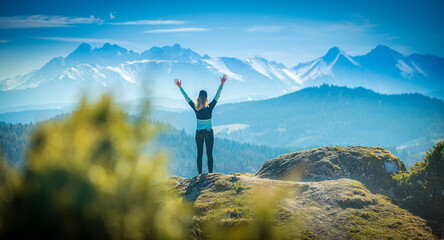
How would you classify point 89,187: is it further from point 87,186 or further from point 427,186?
point 427,186

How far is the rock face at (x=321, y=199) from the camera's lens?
852 cm

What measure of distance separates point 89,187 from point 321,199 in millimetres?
9702

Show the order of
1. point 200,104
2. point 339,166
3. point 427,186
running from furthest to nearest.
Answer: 1. point 339,166
2. point 200,104
3. point 427,186

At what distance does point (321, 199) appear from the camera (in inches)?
407

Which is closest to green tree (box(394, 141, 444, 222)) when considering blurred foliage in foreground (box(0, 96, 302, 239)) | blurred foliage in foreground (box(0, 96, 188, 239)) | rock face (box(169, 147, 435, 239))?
rock face (box(169, 147, 435, 239))

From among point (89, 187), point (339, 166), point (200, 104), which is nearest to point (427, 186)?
point (339, 166)

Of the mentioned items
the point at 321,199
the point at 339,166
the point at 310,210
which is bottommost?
the point at 310,210

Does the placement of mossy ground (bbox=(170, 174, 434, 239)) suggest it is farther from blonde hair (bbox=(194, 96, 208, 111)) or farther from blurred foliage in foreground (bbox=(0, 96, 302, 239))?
blurred foliage in foreground (bbox=(0, 96, 302, 239))

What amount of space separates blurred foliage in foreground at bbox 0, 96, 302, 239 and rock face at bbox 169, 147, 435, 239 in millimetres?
5149

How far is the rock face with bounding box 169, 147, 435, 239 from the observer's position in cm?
852

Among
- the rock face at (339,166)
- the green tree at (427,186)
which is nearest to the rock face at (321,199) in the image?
the rock face at (339,166)

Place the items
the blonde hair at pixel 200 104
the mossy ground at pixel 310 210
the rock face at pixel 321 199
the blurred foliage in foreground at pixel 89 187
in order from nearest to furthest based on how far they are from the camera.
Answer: the blurred foliage in foreground at pixel 89 187, the mossy ground at pixel 310 210, the rock face at pixel 321 199, the blonde hair at pixel 200 104

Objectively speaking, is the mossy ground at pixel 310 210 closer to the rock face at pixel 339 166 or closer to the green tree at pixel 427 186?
the green tree at pixel 427 186

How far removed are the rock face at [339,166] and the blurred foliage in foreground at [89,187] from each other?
37.0 ft
